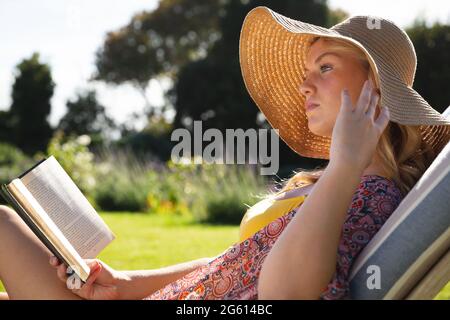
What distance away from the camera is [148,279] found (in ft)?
7.56

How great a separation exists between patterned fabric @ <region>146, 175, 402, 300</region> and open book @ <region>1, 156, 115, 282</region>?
15.6 inches

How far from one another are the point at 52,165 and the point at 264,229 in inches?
30.2

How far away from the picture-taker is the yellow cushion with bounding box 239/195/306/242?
82.4 inches

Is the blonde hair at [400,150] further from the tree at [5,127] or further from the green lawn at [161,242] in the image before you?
the tree at [5,127]

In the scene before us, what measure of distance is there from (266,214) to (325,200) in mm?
560

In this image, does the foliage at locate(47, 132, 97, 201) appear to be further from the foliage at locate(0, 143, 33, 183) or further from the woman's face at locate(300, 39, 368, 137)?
the woman's face at locate(300, 39, 368, 137)

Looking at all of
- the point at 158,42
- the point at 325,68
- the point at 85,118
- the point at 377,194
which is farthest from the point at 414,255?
the point at 158,42

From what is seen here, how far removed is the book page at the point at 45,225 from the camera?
192cm

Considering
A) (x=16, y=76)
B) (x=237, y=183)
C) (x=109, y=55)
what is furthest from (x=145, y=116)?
(x=237, y=183)

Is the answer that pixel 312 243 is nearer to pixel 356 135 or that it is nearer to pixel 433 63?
pixel 356 135

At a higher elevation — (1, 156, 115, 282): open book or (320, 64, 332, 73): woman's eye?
(320, 64, 332, 73): woman's eye

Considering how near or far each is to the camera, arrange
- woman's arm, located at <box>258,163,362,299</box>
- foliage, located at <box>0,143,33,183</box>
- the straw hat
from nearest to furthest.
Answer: woman's arm, located at <box>258,163,362,299</box> → the straw hat → foliage, located at <box>0,143,33,183</box>

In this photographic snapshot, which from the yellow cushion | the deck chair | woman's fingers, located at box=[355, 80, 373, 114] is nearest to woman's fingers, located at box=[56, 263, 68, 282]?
the yellow cushion

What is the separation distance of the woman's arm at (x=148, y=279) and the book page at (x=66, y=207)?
0.53 ft
